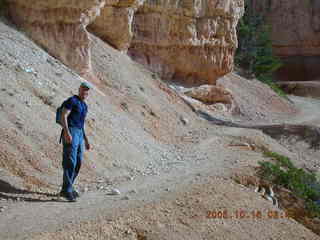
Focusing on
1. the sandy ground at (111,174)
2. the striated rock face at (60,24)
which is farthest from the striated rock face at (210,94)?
the striated rock face at (60,24)

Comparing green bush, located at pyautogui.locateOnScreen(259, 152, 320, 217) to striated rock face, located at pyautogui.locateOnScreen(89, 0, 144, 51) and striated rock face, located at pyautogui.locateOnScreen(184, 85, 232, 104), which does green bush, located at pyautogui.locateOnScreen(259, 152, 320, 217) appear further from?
striated rock face, located at pyautogui.locateOnScreen(184, 85, 232, 104)

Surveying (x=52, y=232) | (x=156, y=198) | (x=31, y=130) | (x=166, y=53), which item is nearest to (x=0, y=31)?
(x=31, y=130)

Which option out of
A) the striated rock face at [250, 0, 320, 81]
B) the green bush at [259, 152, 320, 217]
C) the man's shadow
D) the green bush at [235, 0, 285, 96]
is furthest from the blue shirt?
the striated rock face at [250, 0, 320, 81]

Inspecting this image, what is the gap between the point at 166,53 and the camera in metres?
17.2

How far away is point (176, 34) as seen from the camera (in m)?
17.2

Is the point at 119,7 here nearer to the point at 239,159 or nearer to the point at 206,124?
the point at 206,124

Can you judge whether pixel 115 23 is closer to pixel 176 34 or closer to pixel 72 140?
pixel 176 34

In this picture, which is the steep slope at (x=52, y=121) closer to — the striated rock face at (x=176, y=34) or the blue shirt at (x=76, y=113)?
the blue shirt at (x=76, y=113)

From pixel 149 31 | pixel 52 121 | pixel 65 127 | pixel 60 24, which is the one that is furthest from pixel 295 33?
pixel 65 127

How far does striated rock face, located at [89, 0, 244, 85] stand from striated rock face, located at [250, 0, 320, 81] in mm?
17850

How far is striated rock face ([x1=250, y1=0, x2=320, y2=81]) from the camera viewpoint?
3656cm

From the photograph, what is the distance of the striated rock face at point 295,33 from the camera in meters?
36.6
